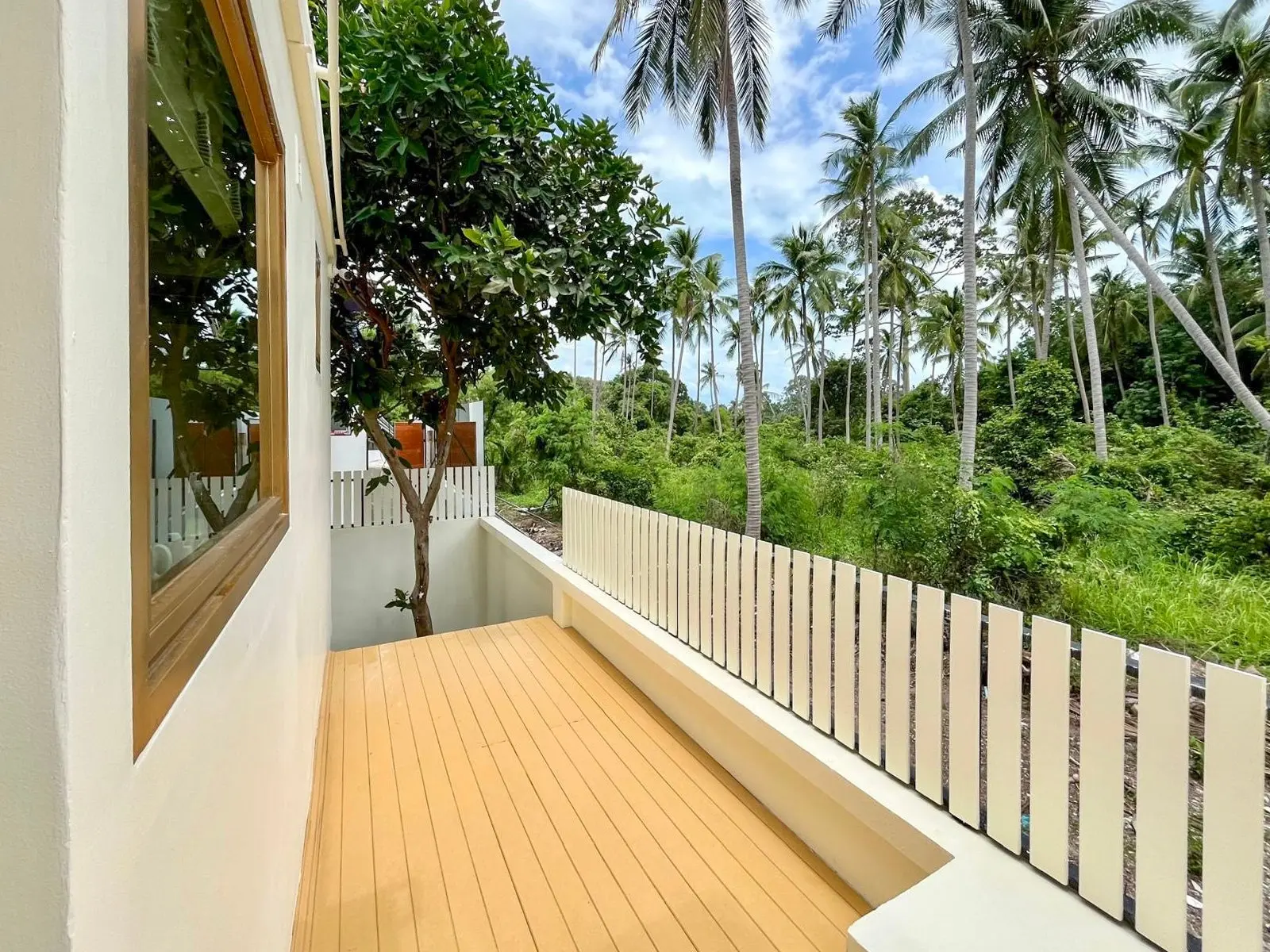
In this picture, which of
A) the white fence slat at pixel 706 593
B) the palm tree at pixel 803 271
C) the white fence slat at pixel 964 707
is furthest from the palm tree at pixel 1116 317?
the white fence slat at pixel 964 707

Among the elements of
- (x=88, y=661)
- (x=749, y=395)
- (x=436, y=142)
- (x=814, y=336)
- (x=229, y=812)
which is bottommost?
(x=229, y=812)

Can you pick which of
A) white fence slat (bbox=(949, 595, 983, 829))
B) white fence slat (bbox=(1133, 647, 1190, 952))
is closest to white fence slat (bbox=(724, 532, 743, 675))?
white fence slat (bbox=(949, 595, 983, 829))

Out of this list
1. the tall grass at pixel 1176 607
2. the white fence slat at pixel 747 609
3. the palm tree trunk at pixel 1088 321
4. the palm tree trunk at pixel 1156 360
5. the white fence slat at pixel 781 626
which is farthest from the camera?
the palm tree trunk at pixel 1156 360

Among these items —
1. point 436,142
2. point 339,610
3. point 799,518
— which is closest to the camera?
point 436,142

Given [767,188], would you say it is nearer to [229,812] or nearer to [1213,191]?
[1213,191]

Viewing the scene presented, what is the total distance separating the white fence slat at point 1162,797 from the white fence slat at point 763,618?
3.97 feet

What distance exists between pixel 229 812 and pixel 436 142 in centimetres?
443

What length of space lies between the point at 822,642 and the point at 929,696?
1.33ft

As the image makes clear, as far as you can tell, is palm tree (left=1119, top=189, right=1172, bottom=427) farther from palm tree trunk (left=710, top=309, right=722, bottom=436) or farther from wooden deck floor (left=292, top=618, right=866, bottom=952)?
wooden deck floor (left=292, top=618, right=866, bottom=952)

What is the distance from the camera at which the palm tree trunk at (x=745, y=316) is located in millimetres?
7410

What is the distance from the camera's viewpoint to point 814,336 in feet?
83.8

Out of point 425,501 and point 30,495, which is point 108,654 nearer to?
point 30,495

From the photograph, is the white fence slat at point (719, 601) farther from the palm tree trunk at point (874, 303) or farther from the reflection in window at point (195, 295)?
the palm tree trunk at point (874, 303)

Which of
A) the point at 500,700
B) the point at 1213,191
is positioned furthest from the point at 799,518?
the point at 1213,191
